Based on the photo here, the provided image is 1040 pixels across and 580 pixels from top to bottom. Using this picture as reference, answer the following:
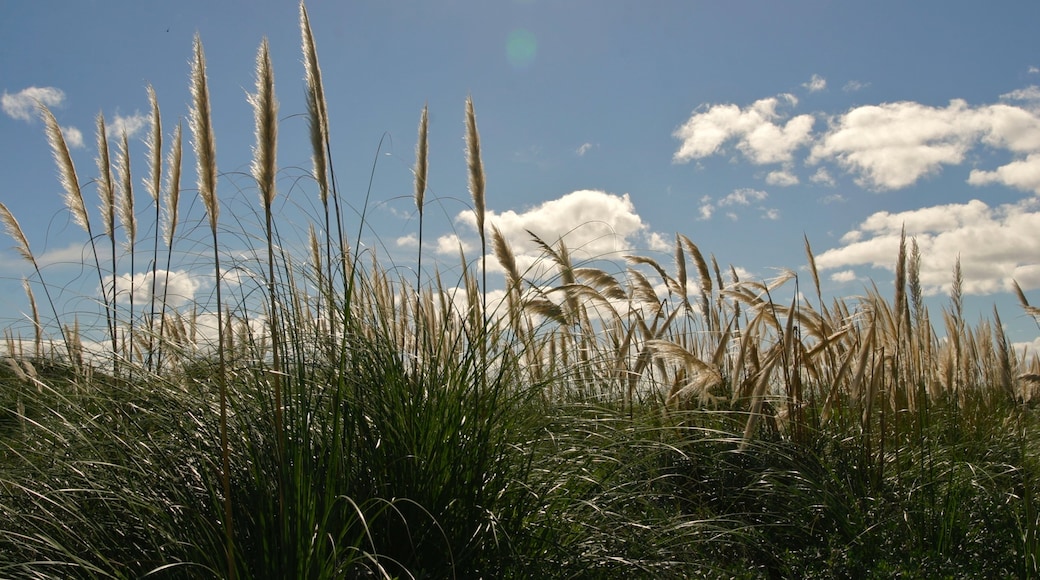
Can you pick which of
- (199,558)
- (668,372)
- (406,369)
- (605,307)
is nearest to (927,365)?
(668,372)

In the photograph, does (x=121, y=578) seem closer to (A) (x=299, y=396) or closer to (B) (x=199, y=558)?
(B) (x=199, y=558)

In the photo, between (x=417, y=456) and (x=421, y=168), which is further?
(x=421, y=168)

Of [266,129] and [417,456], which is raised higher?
[266,129]

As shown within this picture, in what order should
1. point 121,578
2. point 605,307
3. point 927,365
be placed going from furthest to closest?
point 927,365
point 605,307
point 121,578

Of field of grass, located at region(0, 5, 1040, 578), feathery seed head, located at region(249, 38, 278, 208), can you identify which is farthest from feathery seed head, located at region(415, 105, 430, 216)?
feathery seed head, located at region(249, 38, 278, 208)

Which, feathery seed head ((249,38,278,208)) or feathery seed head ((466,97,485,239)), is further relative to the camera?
feathery seed head ((466,97,485,239))

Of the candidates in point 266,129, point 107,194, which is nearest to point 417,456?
point 266,129

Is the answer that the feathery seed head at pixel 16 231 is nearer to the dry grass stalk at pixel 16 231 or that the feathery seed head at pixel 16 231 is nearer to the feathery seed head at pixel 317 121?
the dry grass stalk at pixel 16 231

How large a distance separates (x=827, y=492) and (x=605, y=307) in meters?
1.66

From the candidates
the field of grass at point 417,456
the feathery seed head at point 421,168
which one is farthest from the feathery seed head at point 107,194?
the feathery seed head at point 421,168

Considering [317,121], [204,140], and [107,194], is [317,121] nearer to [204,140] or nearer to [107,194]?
[204,140]

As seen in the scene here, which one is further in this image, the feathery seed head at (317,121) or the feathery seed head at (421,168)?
the feathery seed head at (421,168)

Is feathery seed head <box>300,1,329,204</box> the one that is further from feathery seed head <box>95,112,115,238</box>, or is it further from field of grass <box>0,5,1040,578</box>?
feathery seed head <box>95,112,115,238</box>

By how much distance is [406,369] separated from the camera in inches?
113
